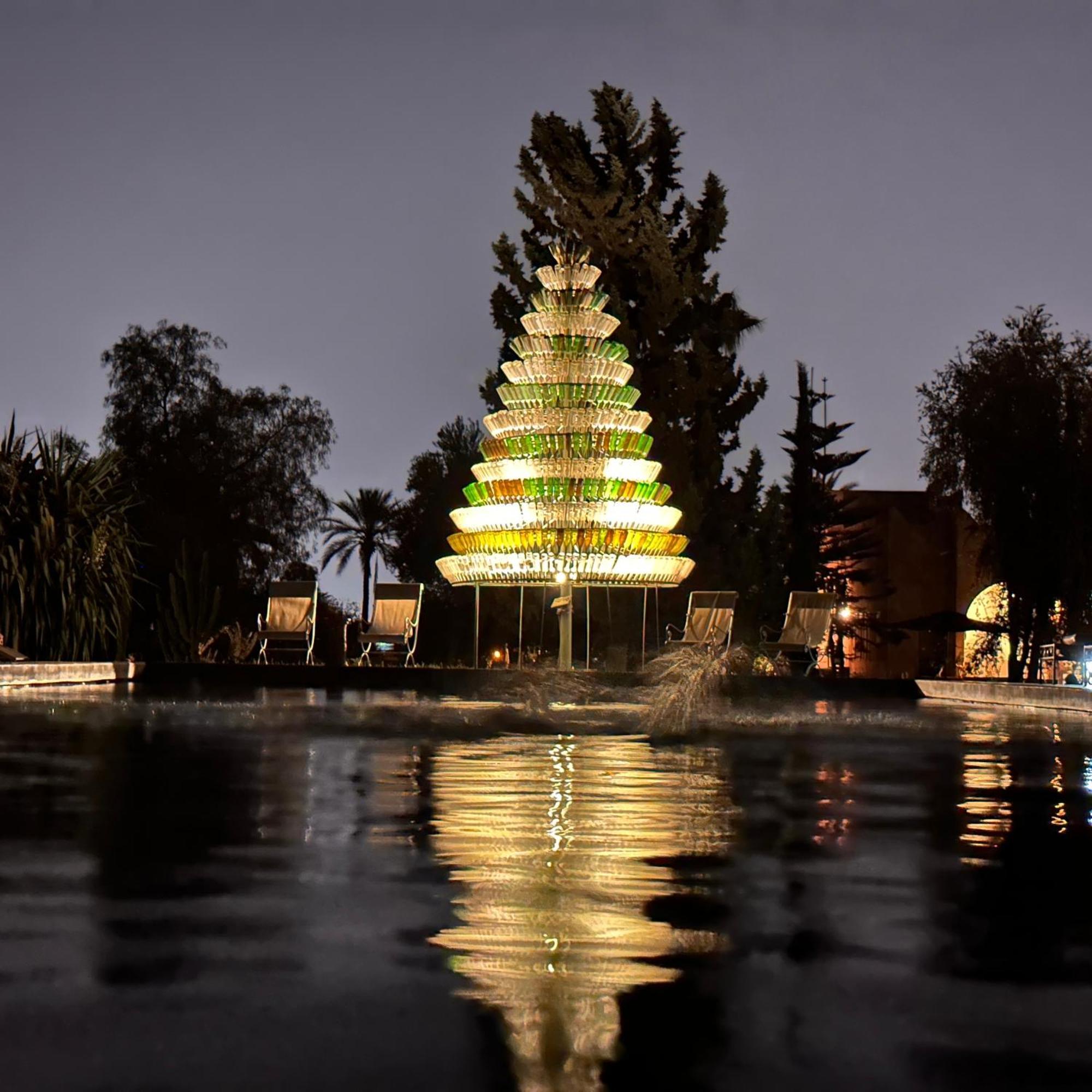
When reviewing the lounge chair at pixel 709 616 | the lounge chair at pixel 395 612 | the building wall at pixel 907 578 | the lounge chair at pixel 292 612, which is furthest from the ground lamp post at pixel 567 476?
the building wall at pixel 907 578

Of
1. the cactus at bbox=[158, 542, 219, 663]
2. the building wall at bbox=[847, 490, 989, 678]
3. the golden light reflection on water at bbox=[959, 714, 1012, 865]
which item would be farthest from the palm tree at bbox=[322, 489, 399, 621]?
the golden light reflection on water at bbox=[959, 714, 1012, 865]

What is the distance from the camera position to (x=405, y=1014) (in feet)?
9.46

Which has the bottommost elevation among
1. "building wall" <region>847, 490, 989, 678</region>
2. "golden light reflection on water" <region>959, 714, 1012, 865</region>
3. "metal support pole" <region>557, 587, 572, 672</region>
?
"golden light reflection on water" <region>959, 714, 1012, 865</region>

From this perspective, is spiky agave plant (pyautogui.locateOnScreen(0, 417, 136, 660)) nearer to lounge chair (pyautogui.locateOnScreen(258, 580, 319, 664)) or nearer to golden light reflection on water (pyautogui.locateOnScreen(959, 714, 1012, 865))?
lounge chair (pyautogui.locateOnScreen(258, 580, 319, 664))

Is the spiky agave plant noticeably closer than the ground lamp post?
Yes

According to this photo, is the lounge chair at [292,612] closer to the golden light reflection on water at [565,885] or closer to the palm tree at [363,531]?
the golden light reflection on water at [565,885]

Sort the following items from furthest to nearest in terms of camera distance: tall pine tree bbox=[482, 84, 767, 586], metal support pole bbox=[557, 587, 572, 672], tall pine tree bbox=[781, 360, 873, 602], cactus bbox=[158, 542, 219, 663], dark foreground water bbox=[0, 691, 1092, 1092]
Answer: tall pine tree bbox=[781, 360, 873, 602], tall pine tree bbox=[482, 84, 767, 586], cactus bbox=[158, 542, 219, 663], metal support pole bbox=[557, 587, 572, 672], dark foreground water bbox=[0, 691, 1092, 1092]

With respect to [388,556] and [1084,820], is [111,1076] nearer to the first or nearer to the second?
[1084,820]

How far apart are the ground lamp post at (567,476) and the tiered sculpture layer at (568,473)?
0.02 m

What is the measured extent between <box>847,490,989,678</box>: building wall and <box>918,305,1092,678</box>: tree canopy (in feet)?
48.0

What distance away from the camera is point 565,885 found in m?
4.41

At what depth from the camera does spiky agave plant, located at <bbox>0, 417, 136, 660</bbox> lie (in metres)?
24.8

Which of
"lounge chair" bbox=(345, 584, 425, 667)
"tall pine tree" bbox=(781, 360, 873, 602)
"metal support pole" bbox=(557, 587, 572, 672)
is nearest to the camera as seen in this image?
"lounge chair" bbox=(345, 584, 425, 667)

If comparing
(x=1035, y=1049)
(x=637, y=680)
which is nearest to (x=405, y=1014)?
(x=1035, y=1049)
